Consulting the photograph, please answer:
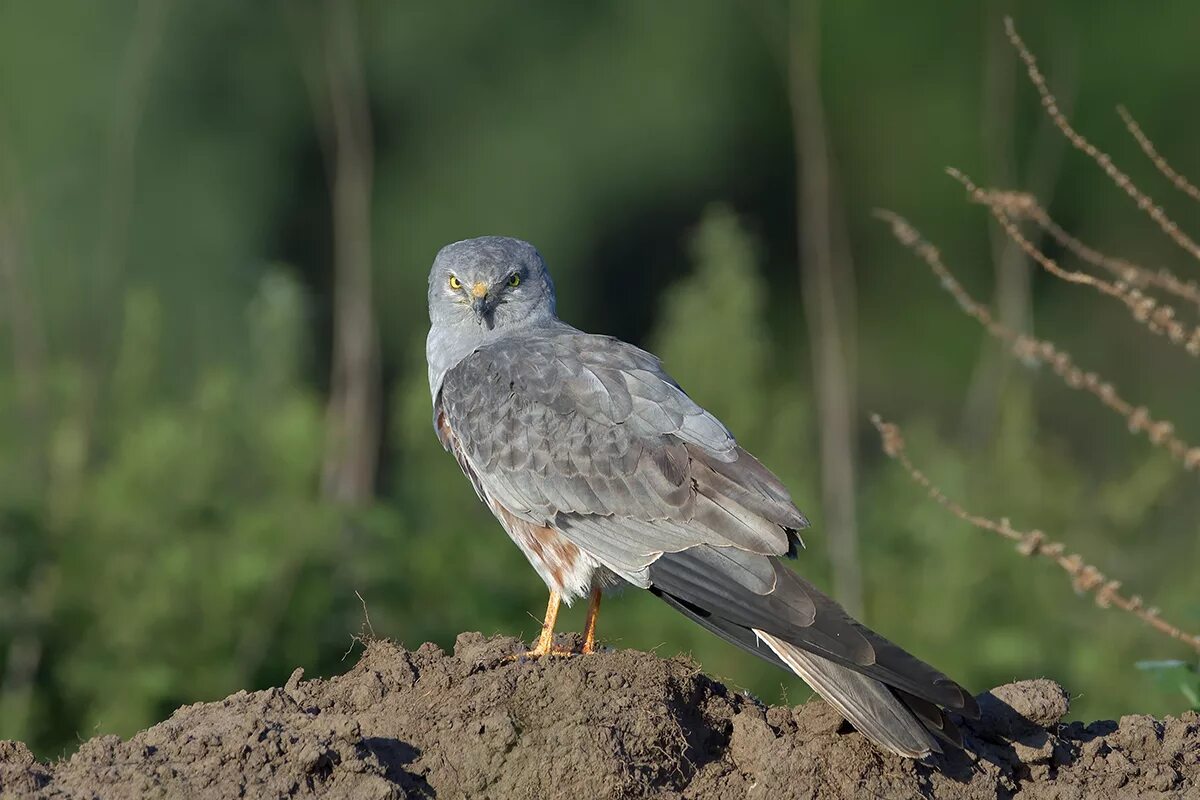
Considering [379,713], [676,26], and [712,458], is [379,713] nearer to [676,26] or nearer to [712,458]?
[712,458]

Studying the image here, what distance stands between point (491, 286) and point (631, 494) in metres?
1.41

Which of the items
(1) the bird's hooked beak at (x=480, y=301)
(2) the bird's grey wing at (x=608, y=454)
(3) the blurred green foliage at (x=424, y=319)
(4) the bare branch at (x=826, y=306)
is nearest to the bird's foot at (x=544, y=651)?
(2) the bird's grey wing at (x=608, y=454)

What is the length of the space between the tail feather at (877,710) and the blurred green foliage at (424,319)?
5.32 m

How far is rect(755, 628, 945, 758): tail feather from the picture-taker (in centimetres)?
477

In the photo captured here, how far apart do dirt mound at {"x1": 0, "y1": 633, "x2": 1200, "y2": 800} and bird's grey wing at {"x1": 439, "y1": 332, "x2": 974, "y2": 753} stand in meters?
0.21

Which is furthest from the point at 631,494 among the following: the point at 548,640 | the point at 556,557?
the point at 548,640

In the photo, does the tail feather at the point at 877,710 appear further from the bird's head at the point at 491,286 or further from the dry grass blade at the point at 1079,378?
the bird's head at the point at 491,286

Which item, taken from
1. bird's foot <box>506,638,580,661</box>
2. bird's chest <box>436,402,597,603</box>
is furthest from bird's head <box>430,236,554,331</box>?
bird's foot <box>506,638,580,661</box>

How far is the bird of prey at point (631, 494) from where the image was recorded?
483 cm

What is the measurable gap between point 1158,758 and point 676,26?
12.9 m

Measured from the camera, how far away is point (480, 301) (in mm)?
6633

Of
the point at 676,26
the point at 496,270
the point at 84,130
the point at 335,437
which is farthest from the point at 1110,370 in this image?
the point at 496,270

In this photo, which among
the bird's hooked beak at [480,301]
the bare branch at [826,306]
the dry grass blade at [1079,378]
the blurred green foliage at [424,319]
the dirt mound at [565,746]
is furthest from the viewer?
the bare branch at [826,306]

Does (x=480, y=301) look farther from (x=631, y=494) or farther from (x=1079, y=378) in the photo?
(x=1079, y=378)
